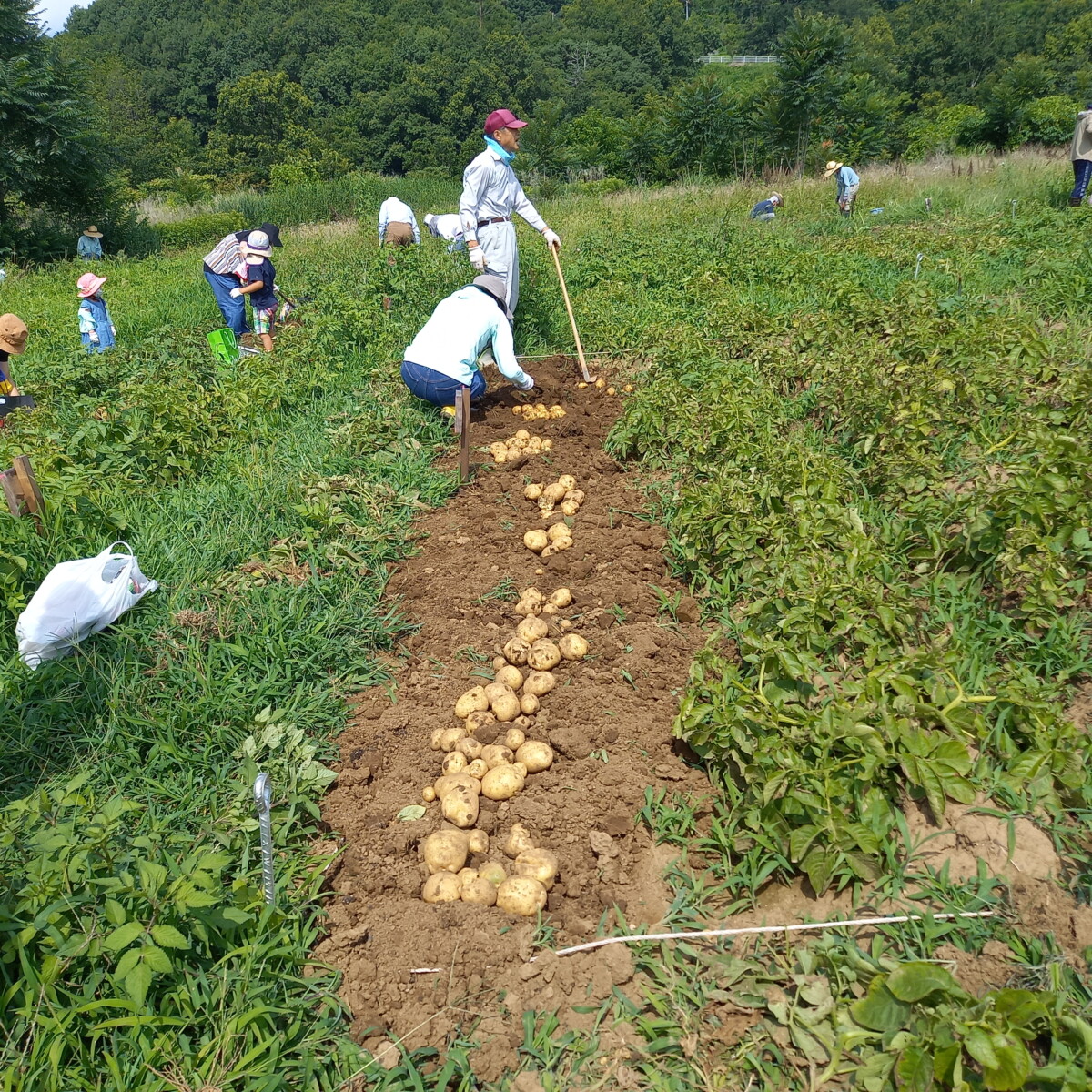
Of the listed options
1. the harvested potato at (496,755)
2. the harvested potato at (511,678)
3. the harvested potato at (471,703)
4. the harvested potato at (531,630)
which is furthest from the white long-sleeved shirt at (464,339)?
the harvested potato at (496,755)

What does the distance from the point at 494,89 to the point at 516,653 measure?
Result: 2388 inches

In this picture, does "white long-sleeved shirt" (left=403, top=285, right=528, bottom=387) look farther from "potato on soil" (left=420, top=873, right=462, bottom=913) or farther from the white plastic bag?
"potato on soil" (left=420, top=873, right=462, bottom=913)

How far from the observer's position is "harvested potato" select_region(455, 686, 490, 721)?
2.94 meters

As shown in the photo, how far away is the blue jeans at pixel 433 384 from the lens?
16.8ft

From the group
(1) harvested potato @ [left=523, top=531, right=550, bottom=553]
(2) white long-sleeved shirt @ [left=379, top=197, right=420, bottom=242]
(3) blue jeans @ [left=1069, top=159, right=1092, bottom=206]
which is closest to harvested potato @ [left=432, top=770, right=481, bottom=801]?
(1) harvested potato @ [left=523, top=531, right=550, bottom=553]

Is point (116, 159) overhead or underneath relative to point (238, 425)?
overhead

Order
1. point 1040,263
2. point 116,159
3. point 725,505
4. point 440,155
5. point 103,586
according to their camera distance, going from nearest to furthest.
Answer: point 103,586 < point 725,505 < point 1040,263 < point 116,159 < point 440,155

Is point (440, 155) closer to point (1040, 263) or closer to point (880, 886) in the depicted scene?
point (1040, 263)

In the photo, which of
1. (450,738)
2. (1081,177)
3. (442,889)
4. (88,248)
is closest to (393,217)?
(88,248)

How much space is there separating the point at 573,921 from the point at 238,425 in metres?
4.36

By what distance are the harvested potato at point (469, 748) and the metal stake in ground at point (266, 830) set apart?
81 cm

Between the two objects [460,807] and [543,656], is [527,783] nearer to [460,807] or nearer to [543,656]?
[460,807]

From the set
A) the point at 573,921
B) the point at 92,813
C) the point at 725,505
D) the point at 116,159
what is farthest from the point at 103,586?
the point at 116,159

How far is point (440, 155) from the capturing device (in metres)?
50.6
